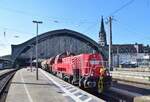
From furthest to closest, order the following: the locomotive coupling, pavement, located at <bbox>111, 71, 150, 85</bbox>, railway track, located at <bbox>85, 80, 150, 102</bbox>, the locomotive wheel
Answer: pavement, located at <bbox>111, 71, 150, 85</bbox>, the locomotive coupling, the locomotive wheel, railway track, located at <bbox>85, 80, 150, 102</bbox>

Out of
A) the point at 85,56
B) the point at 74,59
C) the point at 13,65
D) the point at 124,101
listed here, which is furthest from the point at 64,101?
the point at 13,65

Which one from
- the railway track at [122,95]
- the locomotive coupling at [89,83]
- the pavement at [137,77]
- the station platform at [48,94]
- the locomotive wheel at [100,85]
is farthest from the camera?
the pavement at [137,77]

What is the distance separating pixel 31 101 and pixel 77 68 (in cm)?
1296

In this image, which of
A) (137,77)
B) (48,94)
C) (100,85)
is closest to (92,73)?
(100,85)

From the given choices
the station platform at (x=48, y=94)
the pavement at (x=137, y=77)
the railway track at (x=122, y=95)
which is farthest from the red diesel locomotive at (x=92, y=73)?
the pavement at (x=137, y=77)

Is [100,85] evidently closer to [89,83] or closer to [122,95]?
[89,83]

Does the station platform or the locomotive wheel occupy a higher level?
the locomotive wheel

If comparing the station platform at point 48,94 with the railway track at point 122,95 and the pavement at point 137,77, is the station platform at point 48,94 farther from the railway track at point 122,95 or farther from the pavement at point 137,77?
the pavement at point 137,77

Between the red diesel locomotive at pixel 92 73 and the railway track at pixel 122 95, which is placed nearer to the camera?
the railway track at pixel 122 95

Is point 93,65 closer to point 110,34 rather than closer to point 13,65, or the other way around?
point 110,34

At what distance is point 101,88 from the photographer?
2794 centimetres

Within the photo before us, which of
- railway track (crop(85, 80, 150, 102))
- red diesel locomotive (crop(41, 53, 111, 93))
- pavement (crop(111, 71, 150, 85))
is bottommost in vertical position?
railway track (crop(85, 80, 150, 102))

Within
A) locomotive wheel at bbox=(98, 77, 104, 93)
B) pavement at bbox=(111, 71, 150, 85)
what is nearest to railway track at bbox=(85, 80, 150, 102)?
locomotive wheel at bbox=(98, 77, 104, 93)

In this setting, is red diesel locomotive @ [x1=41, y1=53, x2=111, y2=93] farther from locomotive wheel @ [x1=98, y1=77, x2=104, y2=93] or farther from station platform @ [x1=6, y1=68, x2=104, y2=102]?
station platform @ [x1=6, y1=68, x2=104, y2=102]
